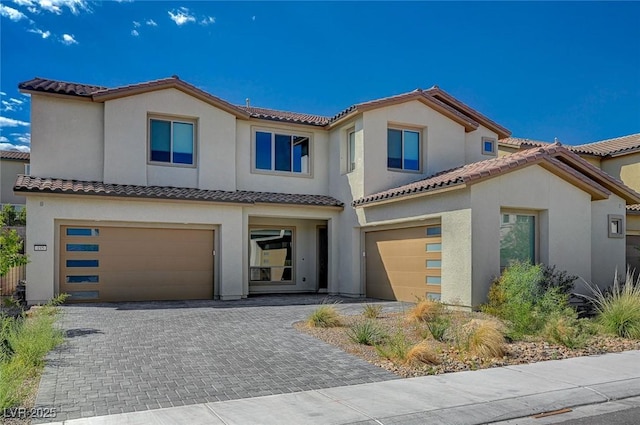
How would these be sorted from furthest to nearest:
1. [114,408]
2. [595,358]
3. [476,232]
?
[476,232] < [595,358] < [114,408]

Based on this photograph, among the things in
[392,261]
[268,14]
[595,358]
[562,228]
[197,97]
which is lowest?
[595,358]

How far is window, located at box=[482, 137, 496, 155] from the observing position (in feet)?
70.1

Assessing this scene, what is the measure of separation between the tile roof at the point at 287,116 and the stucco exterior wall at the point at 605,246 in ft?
33.1

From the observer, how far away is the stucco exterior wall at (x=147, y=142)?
1750 centimetres

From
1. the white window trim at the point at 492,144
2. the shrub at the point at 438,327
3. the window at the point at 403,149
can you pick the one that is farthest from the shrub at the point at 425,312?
the white window trim at the point at 492,144

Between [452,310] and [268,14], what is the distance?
10129 millimetres

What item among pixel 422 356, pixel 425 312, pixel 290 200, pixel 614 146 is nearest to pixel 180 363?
pixel 422 356

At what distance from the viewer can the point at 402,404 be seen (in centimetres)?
678

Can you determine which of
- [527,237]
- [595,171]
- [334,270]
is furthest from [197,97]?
[595,171]

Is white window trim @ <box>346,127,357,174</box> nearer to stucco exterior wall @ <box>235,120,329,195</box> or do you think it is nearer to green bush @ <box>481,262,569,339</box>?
stucco exterior wall @ <box>235,120,329,195</box>

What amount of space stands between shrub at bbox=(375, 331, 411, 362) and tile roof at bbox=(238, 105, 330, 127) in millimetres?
12027

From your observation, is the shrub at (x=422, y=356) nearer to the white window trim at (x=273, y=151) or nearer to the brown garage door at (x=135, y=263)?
the brown garage door at (x=135, y=263)

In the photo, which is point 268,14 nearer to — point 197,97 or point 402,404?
point 197,97

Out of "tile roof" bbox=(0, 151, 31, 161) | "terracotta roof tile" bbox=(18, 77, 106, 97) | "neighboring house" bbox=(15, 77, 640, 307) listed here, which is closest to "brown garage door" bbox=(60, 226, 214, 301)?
"neighboring house" bbox=(15, 77, 640, 307)
